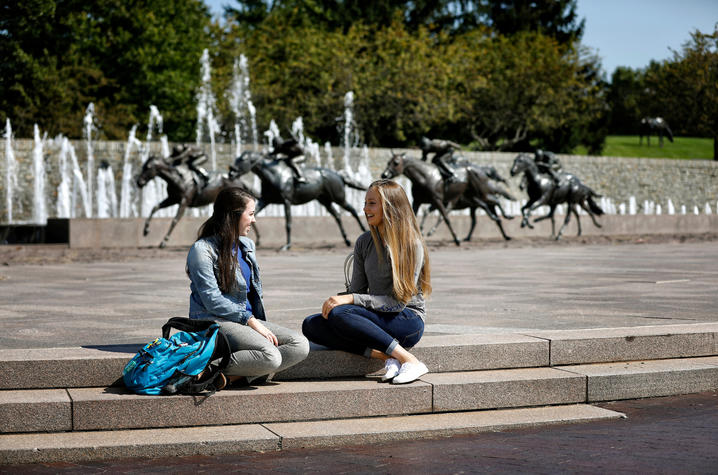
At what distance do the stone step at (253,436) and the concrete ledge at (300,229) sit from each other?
1698 centimetres

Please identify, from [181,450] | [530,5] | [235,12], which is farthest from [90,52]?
[181,450]

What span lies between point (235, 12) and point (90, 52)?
18.8 meters

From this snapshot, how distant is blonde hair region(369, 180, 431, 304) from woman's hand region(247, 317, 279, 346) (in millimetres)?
839

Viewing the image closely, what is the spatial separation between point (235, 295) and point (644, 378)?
283cm

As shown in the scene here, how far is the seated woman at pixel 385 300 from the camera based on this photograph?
6023 mm

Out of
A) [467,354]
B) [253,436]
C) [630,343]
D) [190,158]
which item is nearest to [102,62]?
[190,158]

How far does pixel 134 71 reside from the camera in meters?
46.5

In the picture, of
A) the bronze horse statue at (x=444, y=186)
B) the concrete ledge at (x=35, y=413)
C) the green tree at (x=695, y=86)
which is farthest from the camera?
the green tree at (x=695, y=86)

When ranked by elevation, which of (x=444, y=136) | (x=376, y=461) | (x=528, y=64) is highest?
(x=528, y=64)

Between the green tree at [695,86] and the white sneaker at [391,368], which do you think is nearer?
the white sneaker at [391,368]

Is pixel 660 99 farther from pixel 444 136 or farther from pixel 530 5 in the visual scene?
pixel 444 136

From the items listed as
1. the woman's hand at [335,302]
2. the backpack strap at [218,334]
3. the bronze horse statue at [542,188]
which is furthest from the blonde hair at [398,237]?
the bronze horse statue at [542,188]

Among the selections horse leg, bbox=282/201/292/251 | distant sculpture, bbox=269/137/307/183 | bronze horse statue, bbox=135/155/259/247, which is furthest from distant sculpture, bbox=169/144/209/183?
horse leg, bbox=282/201/292/251

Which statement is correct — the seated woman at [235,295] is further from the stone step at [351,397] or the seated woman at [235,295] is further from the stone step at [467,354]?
the stone step at [467,354]
